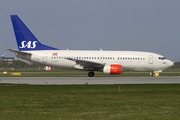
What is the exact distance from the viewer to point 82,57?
37344mm

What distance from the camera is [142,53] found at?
38000 millimetres

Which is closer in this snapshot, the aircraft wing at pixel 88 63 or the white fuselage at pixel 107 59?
the aircraft wing at pixel 88 63

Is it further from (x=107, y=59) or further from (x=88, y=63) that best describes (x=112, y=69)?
(x=88, y=63)

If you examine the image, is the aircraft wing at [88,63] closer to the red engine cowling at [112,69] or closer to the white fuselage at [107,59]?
the white fuselage at [107,59]

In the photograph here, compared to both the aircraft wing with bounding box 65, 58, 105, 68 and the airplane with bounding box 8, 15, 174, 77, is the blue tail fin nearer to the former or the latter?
the airplane with bounding box 8, 15, 174, 77

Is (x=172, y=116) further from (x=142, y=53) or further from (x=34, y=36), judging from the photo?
(x=34, y=36)

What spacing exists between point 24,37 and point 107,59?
12.2 m

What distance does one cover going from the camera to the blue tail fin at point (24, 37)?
124ft

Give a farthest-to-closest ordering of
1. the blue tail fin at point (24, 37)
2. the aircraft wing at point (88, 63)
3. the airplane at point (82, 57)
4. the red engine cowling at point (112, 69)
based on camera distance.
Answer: the blue tail fin at point (24, 37)
the airplane at point (82, 57)
the aircraft wing at point (88, 63)
the red engine cowling at point (112, 69)

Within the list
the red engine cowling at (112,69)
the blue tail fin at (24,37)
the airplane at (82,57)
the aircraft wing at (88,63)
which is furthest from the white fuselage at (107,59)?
the red engine cowling at (112,69)

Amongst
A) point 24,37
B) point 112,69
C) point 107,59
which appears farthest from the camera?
point 24,37

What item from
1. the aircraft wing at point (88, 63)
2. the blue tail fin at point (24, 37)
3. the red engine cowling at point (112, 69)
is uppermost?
the blue tail fin at point (24, 37)

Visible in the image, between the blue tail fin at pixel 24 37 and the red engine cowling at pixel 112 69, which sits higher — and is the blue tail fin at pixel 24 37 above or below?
above

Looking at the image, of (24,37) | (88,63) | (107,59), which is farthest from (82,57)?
(24,37)
